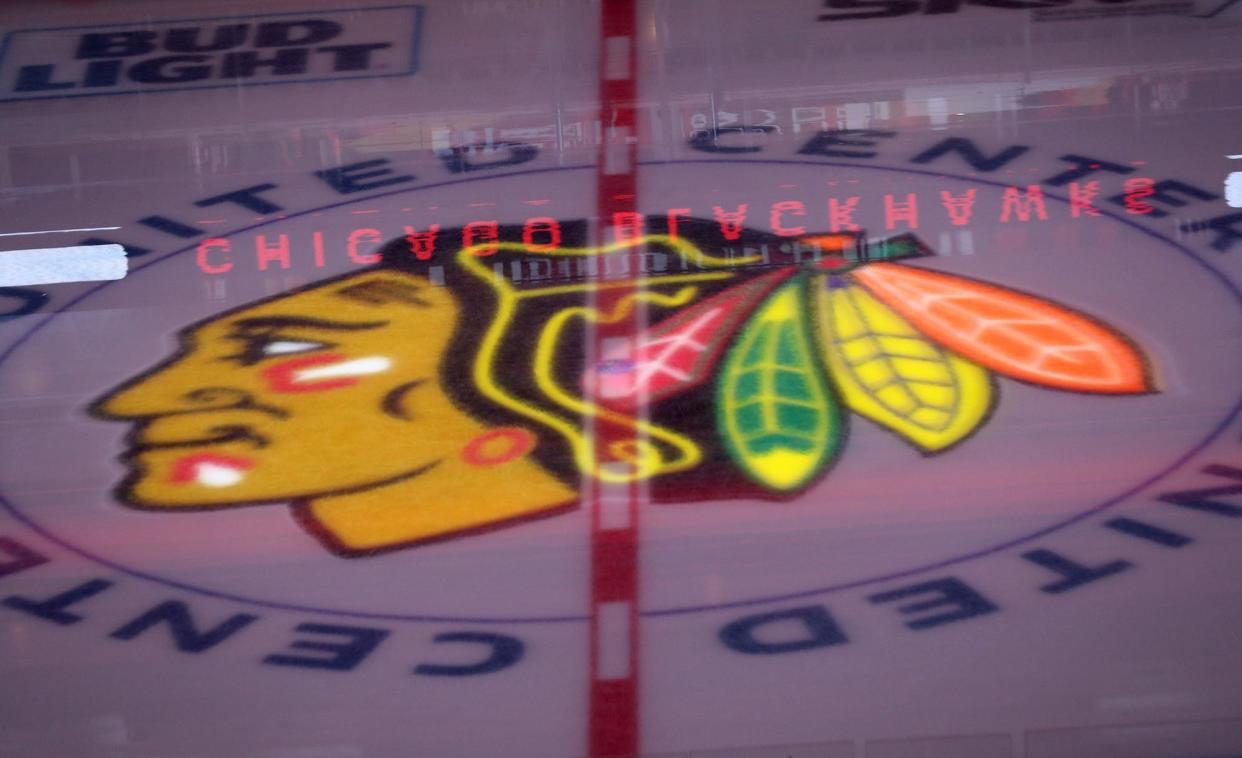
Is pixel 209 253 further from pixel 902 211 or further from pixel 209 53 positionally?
pixel 902 211

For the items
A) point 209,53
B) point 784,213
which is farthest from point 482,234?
point 209,53

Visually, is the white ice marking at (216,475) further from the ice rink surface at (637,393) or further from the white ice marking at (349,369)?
the white ice marking at (349,369)

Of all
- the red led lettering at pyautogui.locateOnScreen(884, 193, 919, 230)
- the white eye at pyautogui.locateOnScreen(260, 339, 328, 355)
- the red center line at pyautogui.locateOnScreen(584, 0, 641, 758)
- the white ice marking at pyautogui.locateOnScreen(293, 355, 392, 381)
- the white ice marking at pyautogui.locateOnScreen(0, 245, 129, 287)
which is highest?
the red led lettering at pyautogui.locateOnScreen(884, 193, 919, 230)

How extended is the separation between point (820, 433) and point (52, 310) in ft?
3.51

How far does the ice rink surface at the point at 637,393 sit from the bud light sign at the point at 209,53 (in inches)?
0.5

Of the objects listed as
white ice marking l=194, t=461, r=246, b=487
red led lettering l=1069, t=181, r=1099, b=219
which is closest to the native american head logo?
white ice marking l=194, t=461, r=246, b=487

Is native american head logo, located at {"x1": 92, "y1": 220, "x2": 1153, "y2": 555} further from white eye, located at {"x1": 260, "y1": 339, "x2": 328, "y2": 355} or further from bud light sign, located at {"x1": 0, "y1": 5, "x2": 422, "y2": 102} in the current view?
bud light sign, located at {"x1": 0, "y1": 5, "x2": 422, "y2": 102}

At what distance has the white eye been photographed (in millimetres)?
1812

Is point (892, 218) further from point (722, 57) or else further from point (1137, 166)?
point (722, 57)

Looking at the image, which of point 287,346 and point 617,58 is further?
point 617,58

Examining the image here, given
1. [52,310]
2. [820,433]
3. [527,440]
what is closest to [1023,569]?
[820,433]

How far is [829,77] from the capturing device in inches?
102

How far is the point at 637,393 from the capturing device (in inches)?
65.4

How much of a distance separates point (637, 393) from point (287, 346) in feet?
1.53
